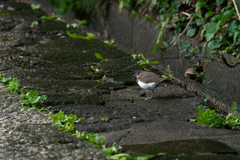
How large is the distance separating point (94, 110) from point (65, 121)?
0.31 meters

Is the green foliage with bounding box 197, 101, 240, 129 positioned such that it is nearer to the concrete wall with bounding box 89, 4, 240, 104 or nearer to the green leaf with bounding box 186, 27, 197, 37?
the concrete wall with bounding box 89, 4, 240, 104

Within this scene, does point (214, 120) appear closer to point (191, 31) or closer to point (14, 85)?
point (14, 85)

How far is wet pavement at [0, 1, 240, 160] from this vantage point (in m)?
1.68

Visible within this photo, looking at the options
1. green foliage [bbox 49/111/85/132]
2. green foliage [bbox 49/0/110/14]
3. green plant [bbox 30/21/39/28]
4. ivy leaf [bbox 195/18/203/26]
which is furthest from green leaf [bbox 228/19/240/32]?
green foliage [bbox 49/0/110/14]

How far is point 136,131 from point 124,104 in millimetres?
565

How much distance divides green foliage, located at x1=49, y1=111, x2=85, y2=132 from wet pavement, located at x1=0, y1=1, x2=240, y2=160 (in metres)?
0.04

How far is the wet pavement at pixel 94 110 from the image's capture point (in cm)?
168

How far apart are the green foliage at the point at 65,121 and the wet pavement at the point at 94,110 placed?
0.14 feet

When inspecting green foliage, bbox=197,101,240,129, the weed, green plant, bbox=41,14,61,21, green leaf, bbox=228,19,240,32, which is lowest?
green foliage, bbox=197,101,240,129

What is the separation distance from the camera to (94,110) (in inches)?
91.4

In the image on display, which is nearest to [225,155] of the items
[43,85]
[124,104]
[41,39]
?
[124,104]

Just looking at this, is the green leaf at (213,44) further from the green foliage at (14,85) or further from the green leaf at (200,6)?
the green foliage at (14,85)

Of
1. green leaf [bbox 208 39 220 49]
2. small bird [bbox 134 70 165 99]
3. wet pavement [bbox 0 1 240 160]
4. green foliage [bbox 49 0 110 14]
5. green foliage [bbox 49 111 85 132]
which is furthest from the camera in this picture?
green foliage [bbox 49 0 110 14]

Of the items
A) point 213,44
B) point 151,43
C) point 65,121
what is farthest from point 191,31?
point 65,121
